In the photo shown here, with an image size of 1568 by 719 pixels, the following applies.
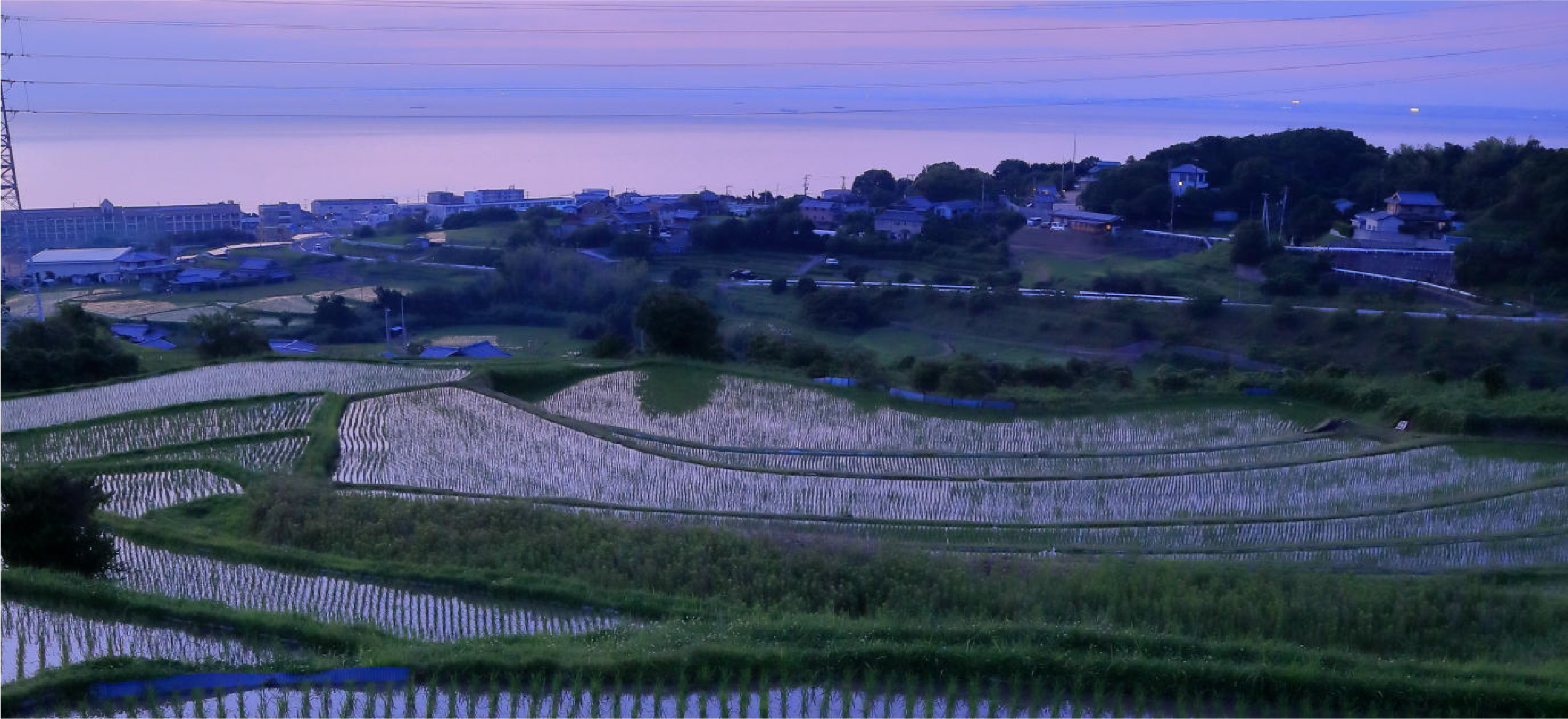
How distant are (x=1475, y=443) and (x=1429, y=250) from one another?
12307 mm

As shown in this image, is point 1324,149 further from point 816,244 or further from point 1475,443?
point 1475,443

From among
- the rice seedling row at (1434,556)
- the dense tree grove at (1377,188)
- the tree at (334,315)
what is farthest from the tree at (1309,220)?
the tree at (334,315)

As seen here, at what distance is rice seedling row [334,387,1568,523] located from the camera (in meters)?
10.3

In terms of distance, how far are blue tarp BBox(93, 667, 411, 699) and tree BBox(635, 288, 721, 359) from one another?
11.9m

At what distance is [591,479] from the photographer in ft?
35.8

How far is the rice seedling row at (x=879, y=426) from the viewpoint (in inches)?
512

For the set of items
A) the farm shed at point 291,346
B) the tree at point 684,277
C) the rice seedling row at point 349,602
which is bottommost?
the rice seedling row at point 349,602

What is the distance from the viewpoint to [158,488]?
9.52 metres

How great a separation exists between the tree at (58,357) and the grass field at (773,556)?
1351mm

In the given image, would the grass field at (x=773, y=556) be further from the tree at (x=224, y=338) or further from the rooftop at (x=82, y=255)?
the rooftop at (x=82, y=255)

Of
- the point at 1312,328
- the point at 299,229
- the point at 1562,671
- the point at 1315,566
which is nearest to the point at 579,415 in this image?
the point at 1315,566

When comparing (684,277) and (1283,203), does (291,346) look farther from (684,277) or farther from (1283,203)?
(1283,203)

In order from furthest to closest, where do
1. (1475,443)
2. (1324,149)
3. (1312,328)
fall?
(1324,149), (1312,328), (1475,443)

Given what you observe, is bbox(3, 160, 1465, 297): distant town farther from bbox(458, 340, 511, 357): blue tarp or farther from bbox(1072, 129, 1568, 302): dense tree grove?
bbox(458, 340, 511, 357): blue tarp
